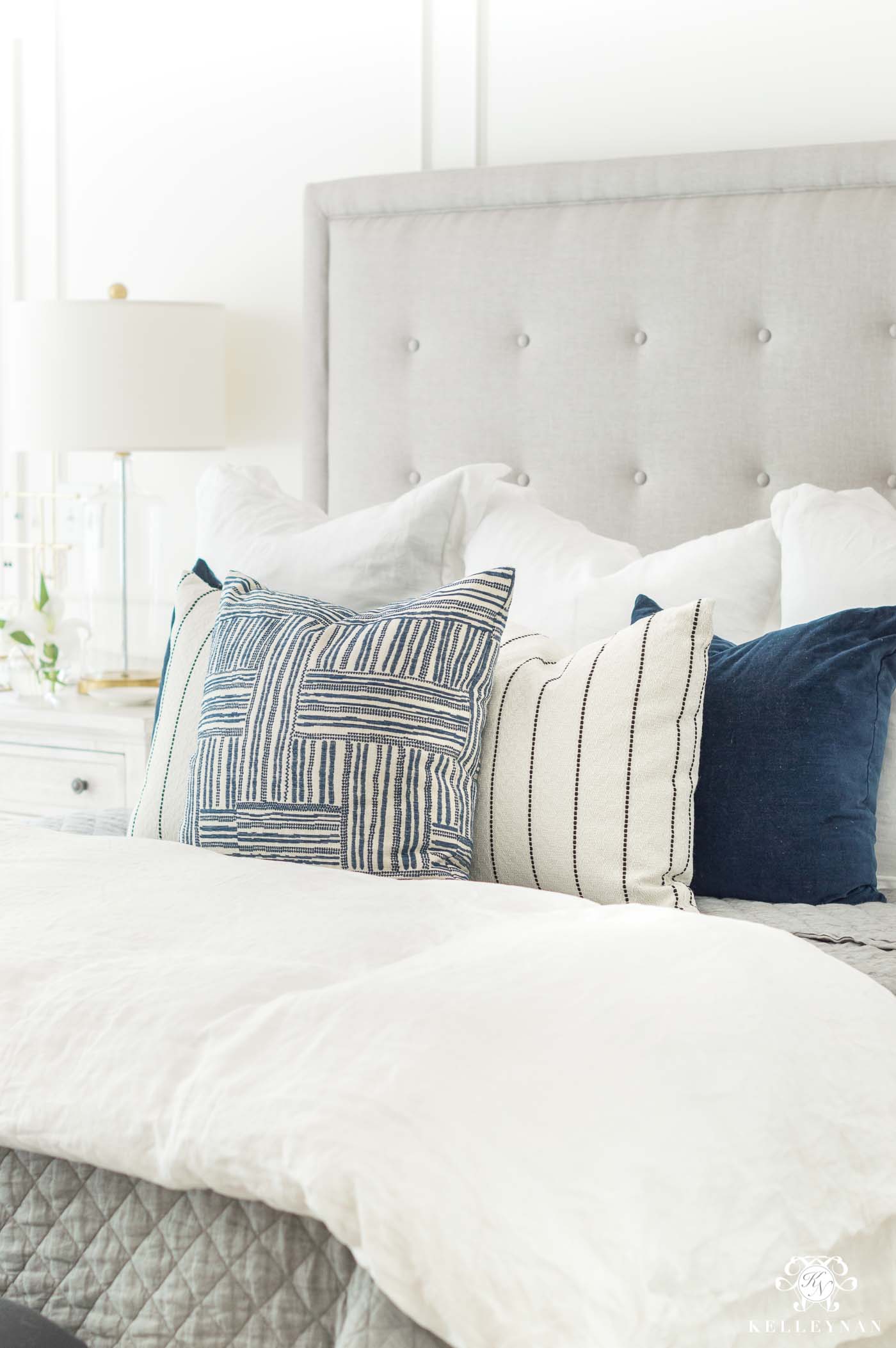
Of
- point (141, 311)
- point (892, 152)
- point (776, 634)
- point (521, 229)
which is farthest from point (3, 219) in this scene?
point (776, 634)

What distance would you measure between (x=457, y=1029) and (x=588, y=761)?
587 mm

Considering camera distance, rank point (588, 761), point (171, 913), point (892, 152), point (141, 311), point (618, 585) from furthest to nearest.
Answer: point (141, 311) → point (892, 152) → point (618, 585) → point (588, 761) → point (171, 913)

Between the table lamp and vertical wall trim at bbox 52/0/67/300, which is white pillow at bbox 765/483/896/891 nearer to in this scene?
the table lamp

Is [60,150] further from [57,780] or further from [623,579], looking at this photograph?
[623,579]

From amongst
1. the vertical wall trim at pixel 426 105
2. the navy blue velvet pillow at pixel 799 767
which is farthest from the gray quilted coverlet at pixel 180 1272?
the vertical wall trim at pixel 426 105

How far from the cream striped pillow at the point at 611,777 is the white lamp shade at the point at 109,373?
4.48 feet

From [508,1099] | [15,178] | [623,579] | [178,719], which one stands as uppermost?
[15,178]

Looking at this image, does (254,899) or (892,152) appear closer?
(254,899)

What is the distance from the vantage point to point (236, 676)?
1.53 metres

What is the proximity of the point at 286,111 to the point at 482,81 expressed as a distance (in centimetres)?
44

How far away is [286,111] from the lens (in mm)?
2732

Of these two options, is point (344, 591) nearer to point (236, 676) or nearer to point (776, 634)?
point (236, 676)

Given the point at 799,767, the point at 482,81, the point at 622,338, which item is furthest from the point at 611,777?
the point at 482,81

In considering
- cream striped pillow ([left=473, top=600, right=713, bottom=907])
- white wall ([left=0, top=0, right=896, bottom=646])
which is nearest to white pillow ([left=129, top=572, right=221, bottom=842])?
cream striped pillow ([left=473, top=600, right=713, bottom=907])
